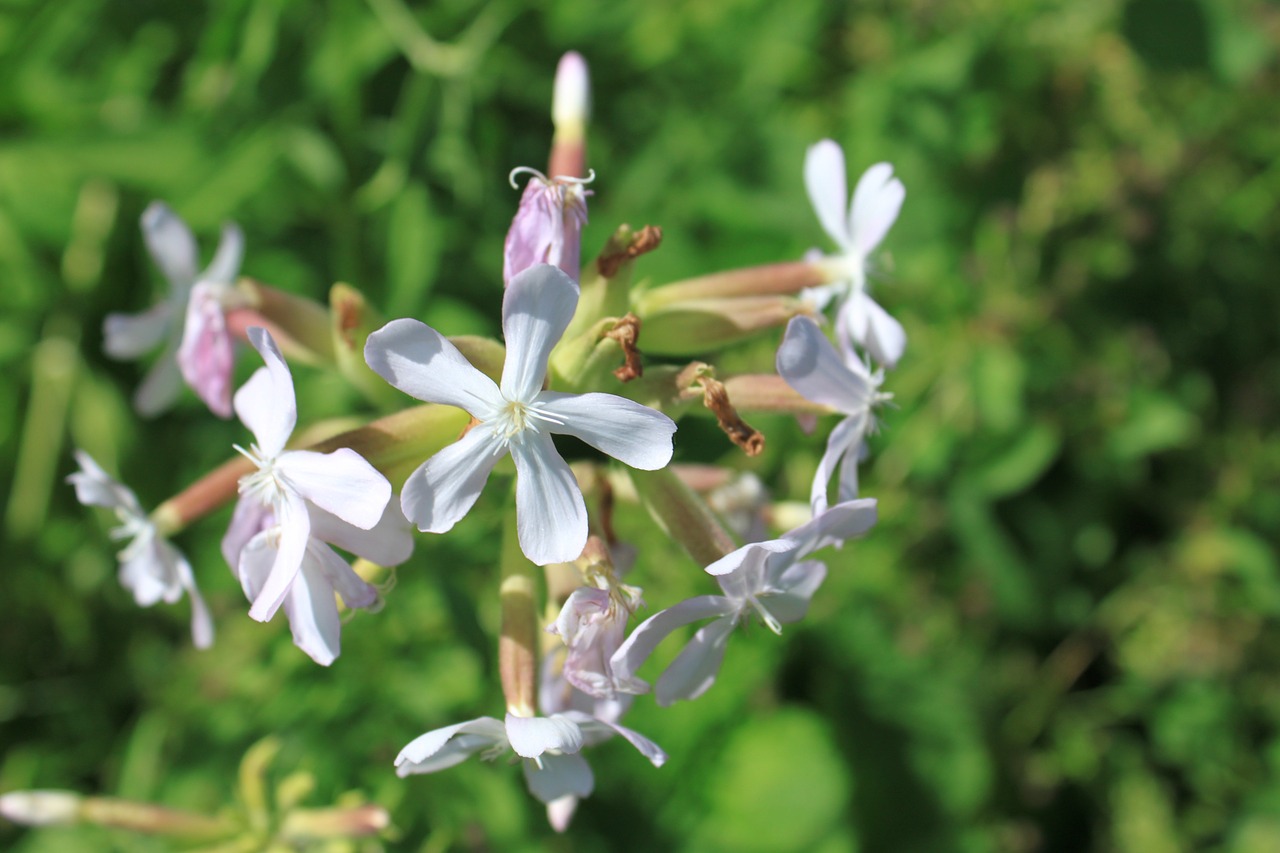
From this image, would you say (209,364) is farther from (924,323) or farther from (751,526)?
(924,323)

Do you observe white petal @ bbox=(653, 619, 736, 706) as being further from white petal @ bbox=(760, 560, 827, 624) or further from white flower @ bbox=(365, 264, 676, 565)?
white flower @ bbox=(365, 264, 676, 565)

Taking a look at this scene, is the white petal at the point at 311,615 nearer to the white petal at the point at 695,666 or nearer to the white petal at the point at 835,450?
the white petal at the point at 695,666

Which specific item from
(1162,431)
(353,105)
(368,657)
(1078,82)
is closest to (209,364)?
(368,657)

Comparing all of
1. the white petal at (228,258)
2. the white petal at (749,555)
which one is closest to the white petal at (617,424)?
the white petal at (749,555)

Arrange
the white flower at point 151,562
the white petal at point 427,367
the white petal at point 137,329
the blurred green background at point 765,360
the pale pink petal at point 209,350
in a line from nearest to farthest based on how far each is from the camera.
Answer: the white petal at point 427,367 < the white flower at point 151,562 < the pale pink petal at point 209,350 < the white petal at point 137,329 < the blurred green background at point 765,360

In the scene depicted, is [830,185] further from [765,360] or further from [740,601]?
[765,360]

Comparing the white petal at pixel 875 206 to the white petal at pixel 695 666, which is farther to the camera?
the white petal at pixel 875 206

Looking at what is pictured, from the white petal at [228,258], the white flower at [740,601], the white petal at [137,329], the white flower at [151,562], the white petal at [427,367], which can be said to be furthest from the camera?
the white petal at [137,329]
